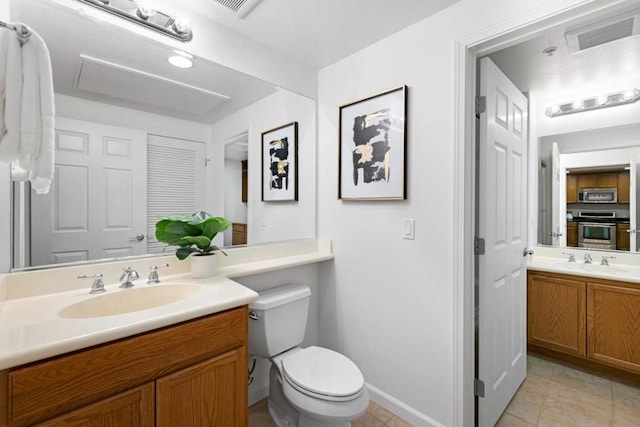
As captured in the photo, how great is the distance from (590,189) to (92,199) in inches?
142

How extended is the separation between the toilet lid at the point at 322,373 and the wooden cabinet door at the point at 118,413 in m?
0.63

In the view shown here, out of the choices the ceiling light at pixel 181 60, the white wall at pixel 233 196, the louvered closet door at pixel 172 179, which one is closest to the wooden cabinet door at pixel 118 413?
the louvered closet door at pixel 172 179

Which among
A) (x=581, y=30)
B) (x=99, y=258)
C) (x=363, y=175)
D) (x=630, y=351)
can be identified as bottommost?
(x=630, y=351)

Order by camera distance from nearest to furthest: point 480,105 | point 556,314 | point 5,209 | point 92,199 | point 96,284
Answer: point 5,209, point 96,284, point 92,199, point 480,105, point 556,314

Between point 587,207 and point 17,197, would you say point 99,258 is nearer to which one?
point 17,197

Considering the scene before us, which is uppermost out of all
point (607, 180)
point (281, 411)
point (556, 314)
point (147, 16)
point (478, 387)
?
point (147, 16)

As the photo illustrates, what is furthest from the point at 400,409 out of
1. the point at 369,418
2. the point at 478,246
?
the point at 478,246

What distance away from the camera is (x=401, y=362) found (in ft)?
5.66

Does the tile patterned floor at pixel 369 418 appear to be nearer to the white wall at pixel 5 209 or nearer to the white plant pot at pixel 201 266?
the white plant pot at pixel 201 266

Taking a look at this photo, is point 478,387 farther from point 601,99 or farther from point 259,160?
point 601,99

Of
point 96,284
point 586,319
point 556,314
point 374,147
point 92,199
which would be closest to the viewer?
point 96,284

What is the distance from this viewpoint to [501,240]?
1706 mm

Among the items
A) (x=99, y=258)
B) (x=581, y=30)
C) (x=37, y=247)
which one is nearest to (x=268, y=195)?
(x=99, y=258)

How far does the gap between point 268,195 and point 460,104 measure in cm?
129
